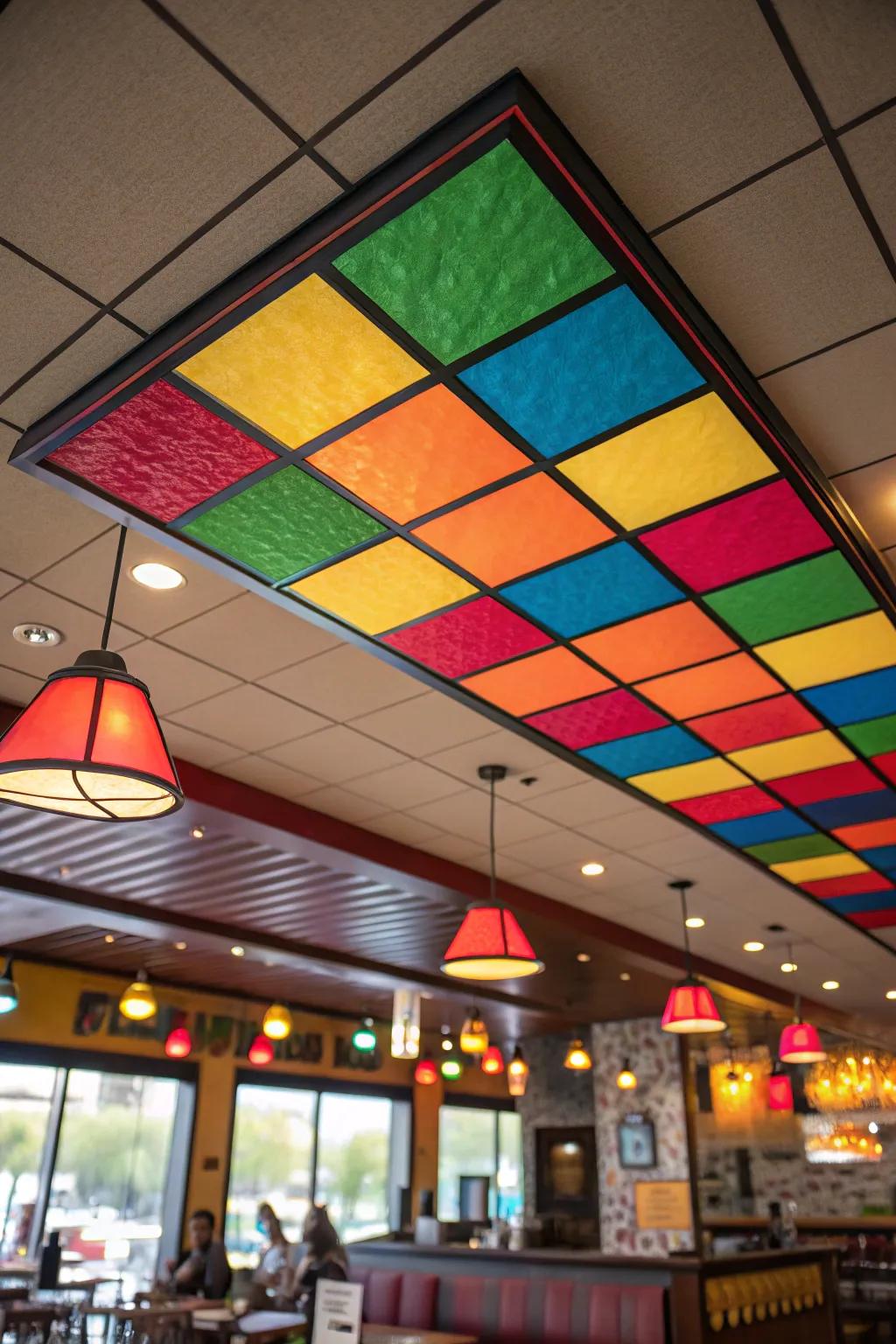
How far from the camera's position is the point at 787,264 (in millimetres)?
2453

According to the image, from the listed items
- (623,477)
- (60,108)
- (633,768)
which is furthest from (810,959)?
(60,108)

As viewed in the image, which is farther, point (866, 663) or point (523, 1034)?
point (523, 1034)

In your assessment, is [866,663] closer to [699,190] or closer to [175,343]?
[699,190]

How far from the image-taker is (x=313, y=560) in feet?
11.5

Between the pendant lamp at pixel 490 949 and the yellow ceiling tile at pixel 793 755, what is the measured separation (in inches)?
58.0

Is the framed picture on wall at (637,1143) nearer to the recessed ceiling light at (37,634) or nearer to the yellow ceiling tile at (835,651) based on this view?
the yellow ceiling tile at (835,651)

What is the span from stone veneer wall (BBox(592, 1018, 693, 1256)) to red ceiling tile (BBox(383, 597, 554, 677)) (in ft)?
34.5

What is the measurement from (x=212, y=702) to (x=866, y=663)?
301 cm

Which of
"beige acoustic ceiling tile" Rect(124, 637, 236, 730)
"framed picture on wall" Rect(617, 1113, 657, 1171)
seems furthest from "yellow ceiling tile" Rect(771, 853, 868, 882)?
"framed picture on wall" Rect(617, 1113, 657, 1171)

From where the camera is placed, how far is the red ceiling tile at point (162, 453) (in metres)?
2.80

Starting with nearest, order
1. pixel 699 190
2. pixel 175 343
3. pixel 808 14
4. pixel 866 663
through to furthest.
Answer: pixel 808 14, pixel 699 190, pixel 175 343, pixel 866 663

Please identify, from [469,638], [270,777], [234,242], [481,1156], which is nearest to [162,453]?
[234,242]

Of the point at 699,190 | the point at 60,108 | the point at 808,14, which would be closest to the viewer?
the point at 808,14

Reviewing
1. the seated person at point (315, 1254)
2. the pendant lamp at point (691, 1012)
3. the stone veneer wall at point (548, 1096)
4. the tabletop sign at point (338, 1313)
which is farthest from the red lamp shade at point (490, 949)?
the stone veneer wall at point (548, 1096)
